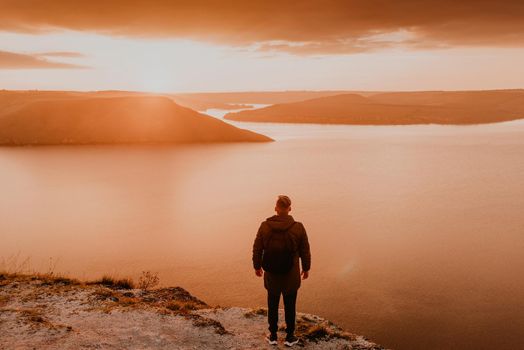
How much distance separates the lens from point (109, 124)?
3839 inches

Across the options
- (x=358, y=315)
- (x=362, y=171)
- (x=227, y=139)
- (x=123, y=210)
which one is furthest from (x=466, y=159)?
(x=358, y=315)

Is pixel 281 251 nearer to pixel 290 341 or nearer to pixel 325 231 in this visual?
pixel 290 341

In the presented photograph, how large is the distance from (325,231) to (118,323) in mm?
18584

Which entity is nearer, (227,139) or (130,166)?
(130,166)

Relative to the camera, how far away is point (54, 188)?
147 ft

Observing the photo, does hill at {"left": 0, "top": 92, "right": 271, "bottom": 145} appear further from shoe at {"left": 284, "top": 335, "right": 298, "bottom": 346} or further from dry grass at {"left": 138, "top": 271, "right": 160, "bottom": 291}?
shoe at {"left": 284, "top": 335, "right": 298, "bottom": 346}

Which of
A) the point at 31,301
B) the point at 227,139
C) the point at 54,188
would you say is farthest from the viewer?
the point at 227,139

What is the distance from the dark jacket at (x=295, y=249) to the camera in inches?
341

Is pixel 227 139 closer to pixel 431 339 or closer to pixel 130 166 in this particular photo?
pixel 130 166

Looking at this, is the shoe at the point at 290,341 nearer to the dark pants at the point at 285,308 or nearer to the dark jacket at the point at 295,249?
the dark pants at the point at 285,308

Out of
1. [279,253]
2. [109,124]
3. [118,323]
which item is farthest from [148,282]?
[109,124]

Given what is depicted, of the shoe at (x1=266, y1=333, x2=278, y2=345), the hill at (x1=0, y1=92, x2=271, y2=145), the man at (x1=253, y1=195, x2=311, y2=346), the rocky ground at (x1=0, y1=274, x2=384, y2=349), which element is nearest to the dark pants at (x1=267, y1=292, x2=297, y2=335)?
the man at (x1=253, y1=195, x2=311, y2=346)

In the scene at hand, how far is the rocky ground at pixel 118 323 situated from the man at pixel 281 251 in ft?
5.81

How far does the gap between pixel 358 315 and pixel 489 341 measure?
3974 mm
